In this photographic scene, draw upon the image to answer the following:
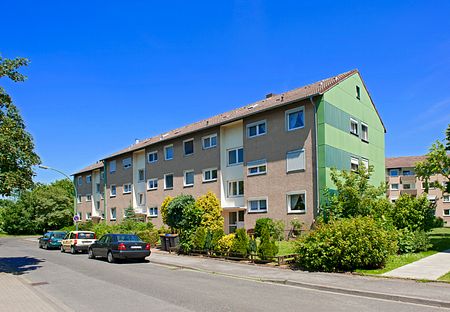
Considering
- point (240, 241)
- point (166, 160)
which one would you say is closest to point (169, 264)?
point (240, 241)

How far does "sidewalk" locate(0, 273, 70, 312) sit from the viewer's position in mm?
9055

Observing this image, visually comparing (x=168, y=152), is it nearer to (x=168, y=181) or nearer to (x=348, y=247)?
(x=168, y=181)

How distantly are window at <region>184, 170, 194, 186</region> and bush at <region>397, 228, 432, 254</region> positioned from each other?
60.3 ft

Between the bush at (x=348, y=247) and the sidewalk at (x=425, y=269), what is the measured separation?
841 mm

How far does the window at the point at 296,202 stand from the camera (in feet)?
79.6

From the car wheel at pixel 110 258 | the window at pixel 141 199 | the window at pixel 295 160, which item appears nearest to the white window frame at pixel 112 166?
the window at pixel 141 199

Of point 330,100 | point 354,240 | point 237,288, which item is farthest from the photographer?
point 330,100

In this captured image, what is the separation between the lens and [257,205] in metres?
27.1

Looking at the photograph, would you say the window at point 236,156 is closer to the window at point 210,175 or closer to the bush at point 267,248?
the window at point 210,175

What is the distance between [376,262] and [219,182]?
55.8 feet

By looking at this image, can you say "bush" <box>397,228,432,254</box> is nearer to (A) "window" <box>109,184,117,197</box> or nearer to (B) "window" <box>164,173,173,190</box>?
(B) "window" <box>164,173,173,190</box>

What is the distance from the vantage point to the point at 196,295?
10633 mm

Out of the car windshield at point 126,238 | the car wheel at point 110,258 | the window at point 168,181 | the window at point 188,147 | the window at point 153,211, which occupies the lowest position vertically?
the car wheel at point 110,258

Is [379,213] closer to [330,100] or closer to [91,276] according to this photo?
[330,100]
